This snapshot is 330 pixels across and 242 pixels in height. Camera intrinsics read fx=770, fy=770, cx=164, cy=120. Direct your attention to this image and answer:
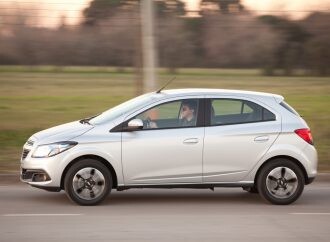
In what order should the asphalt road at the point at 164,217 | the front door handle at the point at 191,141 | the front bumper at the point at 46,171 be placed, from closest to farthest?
the asphalt road at the point at 164,217 → the front bumper at the point at 46,171 → the front door handle at the point at 191,141

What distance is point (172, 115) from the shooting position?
32.9ft

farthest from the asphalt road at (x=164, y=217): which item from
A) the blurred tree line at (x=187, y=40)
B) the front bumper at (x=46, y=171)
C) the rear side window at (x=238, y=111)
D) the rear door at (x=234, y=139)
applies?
the blurred tree line at (x=187, y=40)

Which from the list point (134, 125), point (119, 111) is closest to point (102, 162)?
point (134, 125)

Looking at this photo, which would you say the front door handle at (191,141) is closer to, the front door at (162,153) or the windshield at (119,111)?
the front door at (162,153)

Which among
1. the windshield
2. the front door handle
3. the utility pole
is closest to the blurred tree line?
the utility pole

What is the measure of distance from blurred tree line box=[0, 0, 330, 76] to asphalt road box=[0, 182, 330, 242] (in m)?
7.39

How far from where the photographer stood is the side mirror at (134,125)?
9719 millimetres

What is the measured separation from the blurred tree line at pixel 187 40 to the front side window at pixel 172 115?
7870 millimetres

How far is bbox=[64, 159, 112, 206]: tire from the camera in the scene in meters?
9.72

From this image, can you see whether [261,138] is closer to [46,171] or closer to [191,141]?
[191,141]

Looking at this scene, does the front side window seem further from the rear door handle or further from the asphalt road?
the asphalt road

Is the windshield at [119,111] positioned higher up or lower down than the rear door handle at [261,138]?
higher up

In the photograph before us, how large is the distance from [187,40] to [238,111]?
29.5ft

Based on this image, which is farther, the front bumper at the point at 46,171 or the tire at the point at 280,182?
the tire at the point at 280,182
